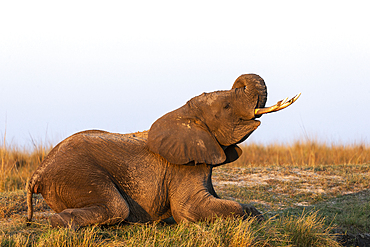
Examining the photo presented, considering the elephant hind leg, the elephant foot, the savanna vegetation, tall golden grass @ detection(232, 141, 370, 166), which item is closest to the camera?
the savanna vegetation

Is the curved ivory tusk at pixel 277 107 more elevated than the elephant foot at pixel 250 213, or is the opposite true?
the curved ivory tusk at pixel 277 107

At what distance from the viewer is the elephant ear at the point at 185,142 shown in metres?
5.01

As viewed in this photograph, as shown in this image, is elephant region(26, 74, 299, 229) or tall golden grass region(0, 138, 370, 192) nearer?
elephant region(26, 74, 299, 229)

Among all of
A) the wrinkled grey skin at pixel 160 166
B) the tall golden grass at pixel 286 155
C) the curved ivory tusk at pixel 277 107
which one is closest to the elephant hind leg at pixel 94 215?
the wrinkled grey skin at pixel 160 166

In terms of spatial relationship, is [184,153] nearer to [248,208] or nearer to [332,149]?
[248,208]

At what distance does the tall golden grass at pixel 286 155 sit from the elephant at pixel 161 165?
638 cm

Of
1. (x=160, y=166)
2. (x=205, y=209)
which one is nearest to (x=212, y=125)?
(x=160, y=166)

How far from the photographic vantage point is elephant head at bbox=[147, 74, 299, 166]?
5016 millimetres

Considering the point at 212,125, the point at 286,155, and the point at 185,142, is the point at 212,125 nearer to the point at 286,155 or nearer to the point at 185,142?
the point at 185,142

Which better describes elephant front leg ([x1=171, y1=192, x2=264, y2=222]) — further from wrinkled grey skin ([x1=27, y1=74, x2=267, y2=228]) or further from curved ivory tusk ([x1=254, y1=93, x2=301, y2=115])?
curved ivory tusk ([x1=254, y1=93, x2=301, y2=115])

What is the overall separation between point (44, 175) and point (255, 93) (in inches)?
112

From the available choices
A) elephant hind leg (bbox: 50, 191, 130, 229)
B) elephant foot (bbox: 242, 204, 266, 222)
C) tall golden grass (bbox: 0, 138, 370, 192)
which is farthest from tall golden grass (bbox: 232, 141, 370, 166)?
elephant hind leg (bbox: 50, 191, 130, 229)

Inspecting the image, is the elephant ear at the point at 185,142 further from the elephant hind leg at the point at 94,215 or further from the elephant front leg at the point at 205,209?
the elephant hind leg at the point at 94,215

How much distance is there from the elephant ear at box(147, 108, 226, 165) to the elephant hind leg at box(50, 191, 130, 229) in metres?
0.82
